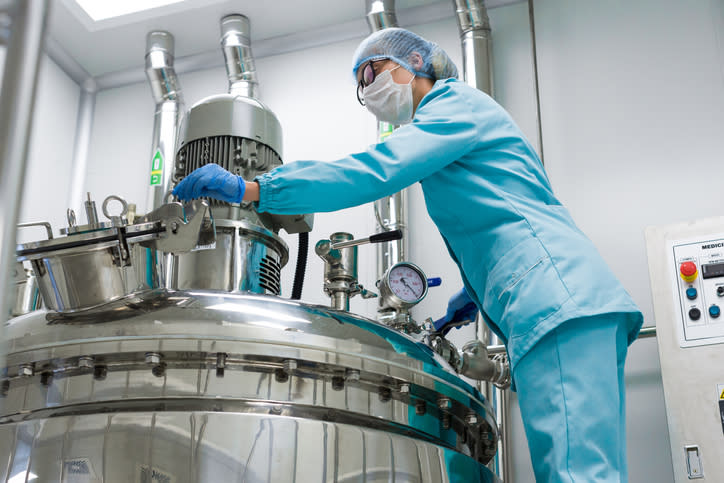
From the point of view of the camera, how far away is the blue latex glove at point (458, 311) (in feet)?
5.68

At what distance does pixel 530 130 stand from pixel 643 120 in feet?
1.07

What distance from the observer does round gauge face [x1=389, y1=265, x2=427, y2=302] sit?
5.55 ft

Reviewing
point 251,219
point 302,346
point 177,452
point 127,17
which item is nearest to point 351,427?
point 302,346

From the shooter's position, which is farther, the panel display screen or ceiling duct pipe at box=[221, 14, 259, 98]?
ceiling duct pipe at box=[221, 14, 259, 98]

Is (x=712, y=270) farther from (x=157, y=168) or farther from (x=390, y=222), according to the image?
(x=157, y=168)

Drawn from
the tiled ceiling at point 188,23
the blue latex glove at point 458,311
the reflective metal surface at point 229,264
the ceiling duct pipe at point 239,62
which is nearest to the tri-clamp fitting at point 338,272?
the reflective metal surface at point 229,264

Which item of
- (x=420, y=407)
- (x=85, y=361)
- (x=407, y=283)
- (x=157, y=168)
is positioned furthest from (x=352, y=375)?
(x=157, y=168)

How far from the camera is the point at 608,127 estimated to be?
89.9 inches

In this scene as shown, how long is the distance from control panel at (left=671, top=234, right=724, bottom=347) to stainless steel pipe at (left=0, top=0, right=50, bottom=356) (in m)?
1.71

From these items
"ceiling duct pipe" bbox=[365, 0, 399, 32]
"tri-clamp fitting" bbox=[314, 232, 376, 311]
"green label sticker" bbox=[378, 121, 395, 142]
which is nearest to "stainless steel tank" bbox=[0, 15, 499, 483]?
"tri-clamp fitting" bbox=[314, 232, 376, 311]

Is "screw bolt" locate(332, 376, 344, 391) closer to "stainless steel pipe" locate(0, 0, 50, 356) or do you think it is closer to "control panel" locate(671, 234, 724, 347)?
"stainless steel pipe" locate(0, 0, 50, 356)

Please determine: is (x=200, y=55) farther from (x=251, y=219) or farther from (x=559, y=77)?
(x=251, y=219)

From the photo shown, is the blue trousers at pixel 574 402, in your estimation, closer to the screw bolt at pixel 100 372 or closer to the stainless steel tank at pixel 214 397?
the stainless steel tank at pixel 214 397

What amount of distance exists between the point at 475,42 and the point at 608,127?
1.58 ft
